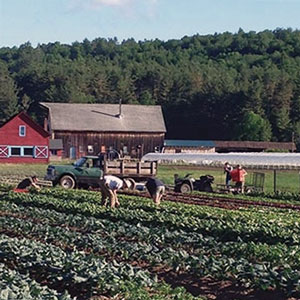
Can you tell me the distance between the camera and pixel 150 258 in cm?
1309

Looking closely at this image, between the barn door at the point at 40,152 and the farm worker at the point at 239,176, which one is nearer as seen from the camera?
the farm worker at the point at 239,176

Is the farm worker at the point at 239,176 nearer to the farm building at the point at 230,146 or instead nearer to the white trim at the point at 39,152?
the white trim at the point at 39,152

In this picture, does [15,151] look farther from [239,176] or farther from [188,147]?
[239,176]

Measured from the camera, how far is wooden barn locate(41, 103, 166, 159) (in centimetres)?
7356

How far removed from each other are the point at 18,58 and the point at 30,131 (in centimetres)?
11012

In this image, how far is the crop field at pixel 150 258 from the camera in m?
10.3

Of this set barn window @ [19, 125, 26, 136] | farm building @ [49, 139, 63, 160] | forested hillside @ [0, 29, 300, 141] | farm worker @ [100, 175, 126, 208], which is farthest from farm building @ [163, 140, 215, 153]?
farm worker @ [100, 175, 126, 208]

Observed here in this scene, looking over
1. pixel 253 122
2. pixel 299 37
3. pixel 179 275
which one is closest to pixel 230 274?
pixel 179 275

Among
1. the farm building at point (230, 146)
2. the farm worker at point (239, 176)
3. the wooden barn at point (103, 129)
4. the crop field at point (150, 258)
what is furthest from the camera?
the farm building at point (230, 146)

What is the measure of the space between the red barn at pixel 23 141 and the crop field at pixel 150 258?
44.9 metres

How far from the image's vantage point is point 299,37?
154 metres

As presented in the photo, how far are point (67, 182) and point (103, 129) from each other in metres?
40.0

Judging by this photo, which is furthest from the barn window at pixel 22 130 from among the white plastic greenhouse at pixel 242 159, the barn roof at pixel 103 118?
the white plastic greenhouse at pixel 242 159

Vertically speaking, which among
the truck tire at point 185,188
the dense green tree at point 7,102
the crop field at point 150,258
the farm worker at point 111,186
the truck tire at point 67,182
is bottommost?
the truck tire at point 185,188
